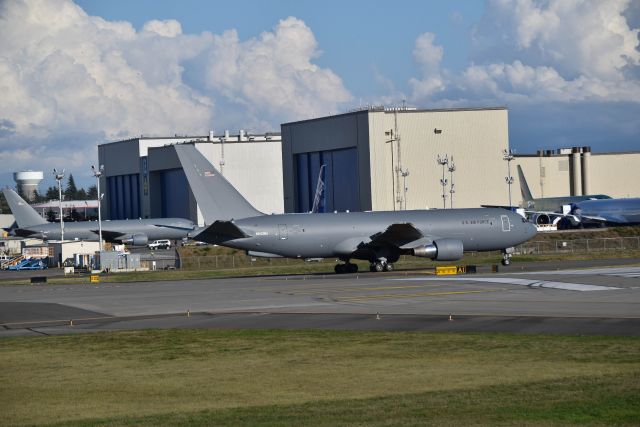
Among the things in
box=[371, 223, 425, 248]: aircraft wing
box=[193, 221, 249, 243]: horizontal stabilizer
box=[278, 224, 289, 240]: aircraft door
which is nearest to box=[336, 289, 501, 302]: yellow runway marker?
box=[193, 221, 249, 243]: horizontal stabilizer

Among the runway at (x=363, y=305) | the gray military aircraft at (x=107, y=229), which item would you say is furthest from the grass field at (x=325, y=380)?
the gray military aircraft at (x=107, y=229)

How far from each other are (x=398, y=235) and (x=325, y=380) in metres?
39.7

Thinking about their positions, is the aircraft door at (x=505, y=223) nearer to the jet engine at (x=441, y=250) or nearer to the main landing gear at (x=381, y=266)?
the jet engine at (x=441, y=250)

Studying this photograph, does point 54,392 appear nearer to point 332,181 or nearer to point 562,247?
point 562,247

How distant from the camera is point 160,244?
4840 inches

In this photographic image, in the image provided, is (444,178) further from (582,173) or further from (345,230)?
Answer: (345,230)

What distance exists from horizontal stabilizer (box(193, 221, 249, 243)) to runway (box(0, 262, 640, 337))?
357cm

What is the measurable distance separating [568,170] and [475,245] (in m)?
82.7

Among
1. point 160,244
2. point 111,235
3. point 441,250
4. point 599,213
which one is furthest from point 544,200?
point 441,250

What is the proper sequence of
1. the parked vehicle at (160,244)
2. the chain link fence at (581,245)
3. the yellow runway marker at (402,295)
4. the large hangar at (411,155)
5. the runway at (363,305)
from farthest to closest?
the parked vehicle at (160,244), the large hangar at (411,155), the chain link fence at (581,245), the yellow runway marker at (402,295), the runway at (363,305)

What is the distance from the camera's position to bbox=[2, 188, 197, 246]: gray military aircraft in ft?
384

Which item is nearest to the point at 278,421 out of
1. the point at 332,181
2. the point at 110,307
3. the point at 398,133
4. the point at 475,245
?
the point at 110,307

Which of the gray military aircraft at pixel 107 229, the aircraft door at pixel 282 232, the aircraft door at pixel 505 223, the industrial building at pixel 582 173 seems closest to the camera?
the aircraft door at pixel 282 232

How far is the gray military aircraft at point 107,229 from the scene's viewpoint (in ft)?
384
